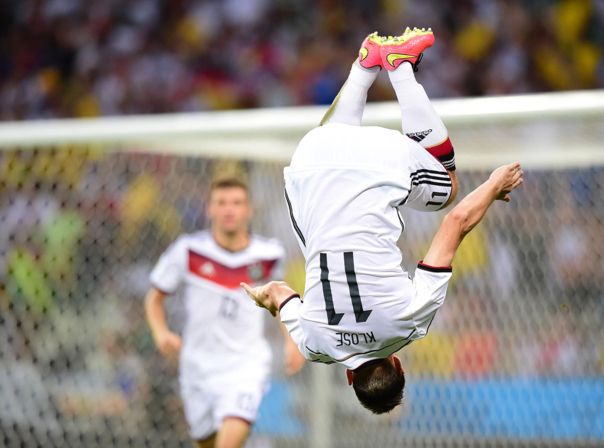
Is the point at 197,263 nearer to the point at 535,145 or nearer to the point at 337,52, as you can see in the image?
the point at 535,145

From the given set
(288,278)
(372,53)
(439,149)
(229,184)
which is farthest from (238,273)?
(439,149)

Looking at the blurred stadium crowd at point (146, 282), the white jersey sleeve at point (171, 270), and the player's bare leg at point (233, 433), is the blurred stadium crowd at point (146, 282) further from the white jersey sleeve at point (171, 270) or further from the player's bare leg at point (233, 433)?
the player's bare leg at point (233, 433)

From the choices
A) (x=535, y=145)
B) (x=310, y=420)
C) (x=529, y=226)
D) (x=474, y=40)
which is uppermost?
(x=474, y=40)

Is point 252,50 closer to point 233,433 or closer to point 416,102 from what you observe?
point 233,433

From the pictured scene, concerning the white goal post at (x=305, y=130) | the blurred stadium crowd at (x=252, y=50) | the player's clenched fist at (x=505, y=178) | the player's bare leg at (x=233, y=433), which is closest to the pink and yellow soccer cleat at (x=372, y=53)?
the player's clenched fist at (x=505, y=178)

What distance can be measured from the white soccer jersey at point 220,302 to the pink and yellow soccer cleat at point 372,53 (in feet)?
8.02

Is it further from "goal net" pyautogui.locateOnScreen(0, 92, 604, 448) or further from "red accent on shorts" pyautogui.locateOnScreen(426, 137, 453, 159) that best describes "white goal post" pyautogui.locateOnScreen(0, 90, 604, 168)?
"red accent on shorts" pyautogui.locateOnScreen(426, 137, 453, 159)

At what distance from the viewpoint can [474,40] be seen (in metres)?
10.3

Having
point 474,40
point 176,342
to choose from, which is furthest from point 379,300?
point 474,40

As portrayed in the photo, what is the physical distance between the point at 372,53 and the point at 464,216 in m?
0.80

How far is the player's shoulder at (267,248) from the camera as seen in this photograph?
6.61 m

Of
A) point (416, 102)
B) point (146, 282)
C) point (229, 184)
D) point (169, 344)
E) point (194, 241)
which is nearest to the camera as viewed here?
point (416, 102)

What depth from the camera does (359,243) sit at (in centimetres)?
384

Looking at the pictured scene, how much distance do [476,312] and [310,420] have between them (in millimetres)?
1483
